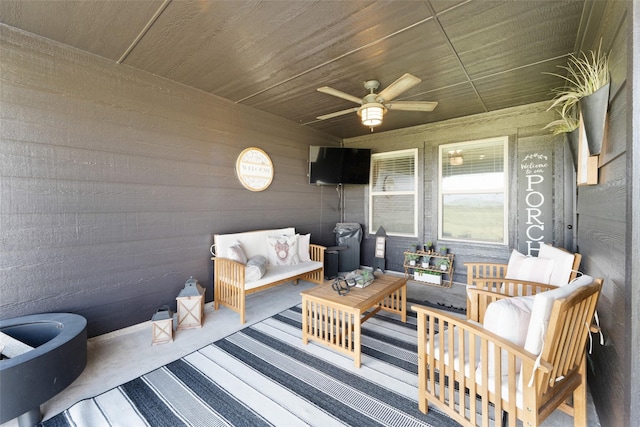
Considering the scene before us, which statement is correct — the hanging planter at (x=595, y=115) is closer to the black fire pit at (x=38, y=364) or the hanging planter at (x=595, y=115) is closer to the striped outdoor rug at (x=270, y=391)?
the striped outdoor rug at (x=270, y=391)

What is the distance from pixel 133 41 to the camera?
2.19 m

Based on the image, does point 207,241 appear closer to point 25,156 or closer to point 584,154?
point 25,156

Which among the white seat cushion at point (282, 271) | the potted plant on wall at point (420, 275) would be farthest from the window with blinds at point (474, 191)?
the white seat cushion at point (282, 271)

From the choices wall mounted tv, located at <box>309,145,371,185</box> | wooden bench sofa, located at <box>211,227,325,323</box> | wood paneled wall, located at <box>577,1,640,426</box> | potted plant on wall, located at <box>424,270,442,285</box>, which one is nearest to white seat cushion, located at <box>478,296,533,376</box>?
wood paneled wall, located at <box>577,1,640,426</box>

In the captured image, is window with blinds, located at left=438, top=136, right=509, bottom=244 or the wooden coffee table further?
window with blinds, located at left=438, top=136, right=509, bottom=244

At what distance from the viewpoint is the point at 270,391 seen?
70.4 inches

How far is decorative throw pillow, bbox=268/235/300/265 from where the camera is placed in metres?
3.58

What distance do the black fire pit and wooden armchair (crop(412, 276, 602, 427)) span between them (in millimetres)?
2257

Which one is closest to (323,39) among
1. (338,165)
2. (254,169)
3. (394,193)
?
(254,169)

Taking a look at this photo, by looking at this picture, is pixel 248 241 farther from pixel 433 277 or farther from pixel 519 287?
pixel 519 287

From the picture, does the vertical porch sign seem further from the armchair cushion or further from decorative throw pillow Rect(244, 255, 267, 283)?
decorative throw pillow Rect(244, 255, 267, 283)

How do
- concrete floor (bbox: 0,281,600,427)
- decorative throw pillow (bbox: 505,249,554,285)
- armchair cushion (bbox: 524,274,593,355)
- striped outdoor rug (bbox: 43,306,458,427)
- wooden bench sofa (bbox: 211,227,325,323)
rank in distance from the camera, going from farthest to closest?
wooden bench sofa (bbox: 211,227,325,323)
decorative throw pillow (bbox: 505,249,554,285)
concrete floor (bbox: 0,281,600,427)
striped outdoor rug (bbox: 43,306,458,427)
armchair cushion (bbox: 524,274,593,355)

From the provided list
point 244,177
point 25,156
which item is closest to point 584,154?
point 244,177

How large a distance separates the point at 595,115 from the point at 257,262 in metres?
3.07
